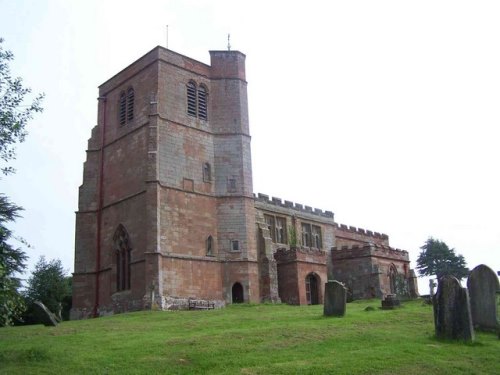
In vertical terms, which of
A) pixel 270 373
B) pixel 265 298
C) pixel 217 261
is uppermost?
pixel 217 261

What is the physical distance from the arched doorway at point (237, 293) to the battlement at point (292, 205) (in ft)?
26.9

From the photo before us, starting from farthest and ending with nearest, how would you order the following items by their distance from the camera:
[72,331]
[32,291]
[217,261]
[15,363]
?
1. [32,291]
2. [217,261]
3. [72,331]
4. [15,363]

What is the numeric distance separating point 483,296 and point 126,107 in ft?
80.4

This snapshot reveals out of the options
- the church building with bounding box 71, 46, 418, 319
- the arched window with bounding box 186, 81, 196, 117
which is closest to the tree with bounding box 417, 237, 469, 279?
the church building with bounding box 71, 46, 418, 319

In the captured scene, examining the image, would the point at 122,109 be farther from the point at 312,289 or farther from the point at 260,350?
the point at 260,350

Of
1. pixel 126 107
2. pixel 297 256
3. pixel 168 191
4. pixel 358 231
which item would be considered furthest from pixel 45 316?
pixel 358 231

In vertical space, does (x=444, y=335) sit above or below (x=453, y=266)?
below

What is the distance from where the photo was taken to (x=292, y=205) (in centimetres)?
4366

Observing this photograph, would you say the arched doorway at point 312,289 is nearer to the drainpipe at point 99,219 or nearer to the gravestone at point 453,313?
the drainpipe at point 99,219

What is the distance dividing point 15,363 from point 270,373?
602 centimetres

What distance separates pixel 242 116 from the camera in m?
36.7

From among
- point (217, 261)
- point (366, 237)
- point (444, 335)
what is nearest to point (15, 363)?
point (444, 335)

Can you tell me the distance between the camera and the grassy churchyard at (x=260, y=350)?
13.1 metres

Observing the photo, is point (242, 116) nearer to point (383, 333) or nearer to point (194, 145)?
point (194, 145)
